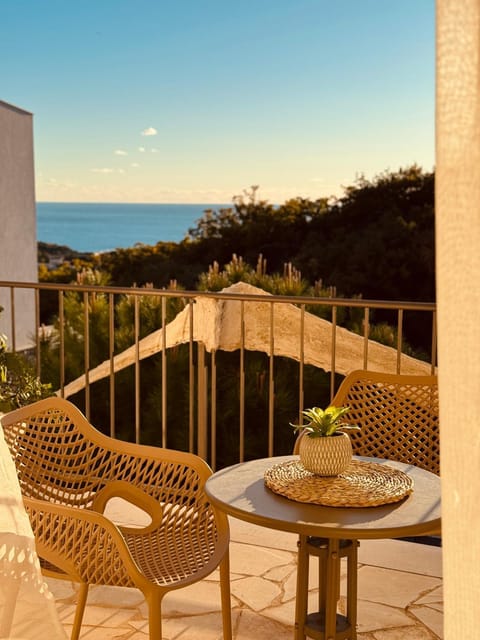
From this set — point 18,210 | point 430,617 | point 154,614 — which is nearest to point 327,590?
point 154,614

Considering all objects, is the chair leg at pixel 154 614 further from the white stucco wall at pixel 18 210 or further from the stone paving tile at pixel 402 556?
the white stucco wall at pixel 18 210

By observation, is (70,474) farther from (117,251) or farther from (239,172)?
(239,172)

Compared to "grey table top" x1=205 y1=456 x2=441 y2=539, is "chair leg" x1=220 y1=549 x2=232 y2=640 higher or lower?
lower

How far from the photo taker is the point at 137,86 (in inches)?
880

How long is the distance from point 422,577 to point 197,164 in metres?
20.5

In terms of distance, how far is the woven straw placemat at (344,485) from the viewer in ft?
7.02

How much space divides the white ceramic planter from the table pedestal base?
0.60 ft

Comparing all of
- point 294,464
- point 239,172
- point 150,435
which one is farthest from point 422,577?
point 239,172

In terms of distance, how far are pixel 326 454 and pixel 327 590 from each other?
0.35 metres

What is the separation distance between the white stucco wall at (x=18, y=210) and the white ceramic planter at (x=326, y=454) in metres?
11.8

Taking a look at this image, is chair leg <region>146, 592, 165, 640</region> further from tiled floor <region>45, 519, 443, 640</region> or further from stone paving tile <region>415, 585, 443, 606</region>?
stone paving tile <region>415, 585, 443, 606</region>

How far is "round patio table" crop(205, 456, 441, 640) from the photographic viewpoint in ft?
6.51

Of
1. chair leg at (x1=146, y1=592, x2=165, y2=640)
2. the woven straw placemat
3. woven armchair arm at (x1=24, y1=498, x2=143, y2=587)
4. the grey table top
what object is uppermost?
the woven straw placemat

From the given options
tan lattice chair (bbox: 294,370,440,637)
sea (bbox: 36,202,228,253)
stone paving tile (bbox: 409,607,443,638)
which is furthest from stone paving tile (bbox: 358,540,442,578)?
sea (bbox: 36,202,228,253)
